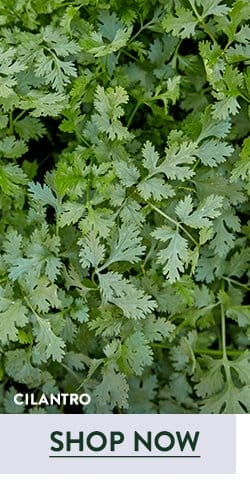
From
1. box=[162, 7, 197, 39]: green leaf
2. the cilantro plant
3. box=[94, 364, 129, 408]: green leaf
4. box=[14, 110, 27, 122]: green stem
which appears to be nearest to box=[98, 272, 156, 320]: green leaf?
the cilantro plant

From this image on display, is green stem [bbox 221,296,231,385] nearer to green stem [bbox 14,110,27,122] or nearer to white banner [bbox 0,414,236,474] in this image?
white banner [bbox 0,414,236,474]

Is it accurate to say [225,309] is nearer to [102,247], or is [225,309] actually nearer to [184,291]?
[184,291]

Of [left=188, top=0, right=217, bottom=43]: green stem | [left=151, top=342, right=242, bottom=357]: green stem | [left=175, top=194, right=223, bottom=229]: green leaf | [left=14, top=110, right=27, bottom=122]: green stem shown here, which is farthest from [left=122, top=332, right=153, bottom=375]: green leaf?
[left=188, top=0, right=217, bottom=43]: green stem

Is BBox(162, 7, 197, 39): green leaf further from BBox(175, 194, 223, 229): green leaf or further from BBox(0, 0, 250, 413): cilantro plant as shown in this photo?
BBox(175, 194, 223, 229): green leaf

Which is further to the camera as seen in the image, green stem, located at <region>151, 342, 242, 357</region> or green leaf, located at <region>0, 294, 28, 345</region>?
green stem, located at <region>151, 342, 242, 357</region>

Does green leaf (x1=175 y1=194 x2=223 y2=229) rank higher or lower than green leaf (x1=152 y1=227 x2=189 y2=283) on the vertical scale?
higher

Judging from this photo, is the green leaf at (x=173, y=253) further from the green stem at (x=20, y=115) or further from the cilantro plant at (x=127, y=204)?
the green stem at (x=20, y=115)

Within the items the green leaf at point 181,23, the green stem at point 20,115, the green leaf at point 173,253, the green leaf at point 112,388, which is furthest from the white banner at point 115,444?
the green leaf at point 181,23

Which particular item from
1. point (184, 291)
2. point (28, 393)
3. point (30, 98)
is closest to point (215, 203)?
point (184, 291)

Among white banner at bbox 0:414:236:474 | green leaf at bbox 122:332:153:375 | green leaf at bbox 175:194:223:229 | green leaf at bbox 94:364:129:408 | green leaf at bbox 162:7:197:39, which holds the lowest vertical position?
white banner at bbox 0:414:236:474
